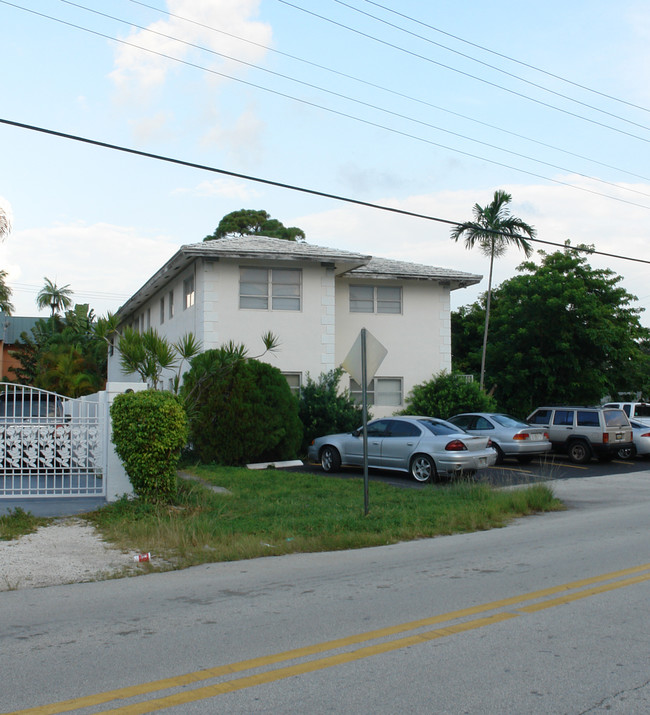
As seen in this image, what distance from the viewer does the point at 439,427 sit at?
56.0ft

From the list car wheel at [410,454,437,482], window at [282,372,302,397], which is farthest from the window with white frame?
car wheel at [410,454,437,482]

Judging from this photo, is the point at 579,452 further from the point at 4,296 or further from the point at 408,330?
the point at 4,296

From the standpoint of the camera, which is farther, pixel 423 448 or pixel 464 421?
pixel 464 421

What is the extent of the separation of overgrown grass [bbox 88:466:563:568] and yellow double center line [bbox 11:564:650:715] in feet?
11.4

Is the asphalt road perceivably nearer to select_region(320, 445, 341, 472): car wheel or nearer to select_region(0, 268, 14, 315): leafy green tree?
select_region(320, 445, 341, 472): car wheel

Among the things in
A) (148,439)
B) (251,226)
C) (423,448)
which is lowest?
(423,448)

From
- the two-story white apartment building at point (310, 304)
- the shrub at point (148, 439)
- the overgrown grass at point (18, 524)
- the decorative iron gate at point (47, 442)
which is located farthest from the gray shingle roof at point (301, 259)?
the overgrown grass at point (18, 524)

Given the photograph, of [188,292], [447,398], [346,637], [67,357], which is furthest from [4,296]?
[346,637]

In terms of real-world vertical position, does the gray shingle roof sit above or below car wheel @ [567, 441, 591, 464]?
above

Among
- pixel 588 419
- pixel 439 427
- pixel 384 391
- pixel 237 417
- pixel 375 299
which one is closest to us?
pixel 439 427

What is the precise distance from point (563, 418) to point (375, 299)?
7.46m

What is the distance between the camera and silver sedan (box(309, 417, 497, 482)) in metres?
16.3

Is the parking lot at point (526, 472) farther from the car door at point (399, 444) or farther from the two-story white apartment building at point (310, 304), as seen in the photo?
the two-story white apartment building at point (310, 304)

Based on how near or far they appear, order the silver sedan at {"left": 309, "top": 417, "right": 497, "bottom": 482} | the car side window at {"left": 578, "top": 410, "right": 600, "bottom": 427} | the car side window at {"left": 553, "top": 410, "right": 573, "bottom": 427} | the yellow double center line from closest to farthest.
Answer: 1. the yellow double center line
2. the silver sedan at {"left": 309, "top": 417, "right": 497, "bottom": 482}
3. the car side window at {"left": 578, "top": 410, "right": 600, "bottom": 427}
4. the car side window at {"left": 553, "top": 410, "right": 573, "bottom": 427}
